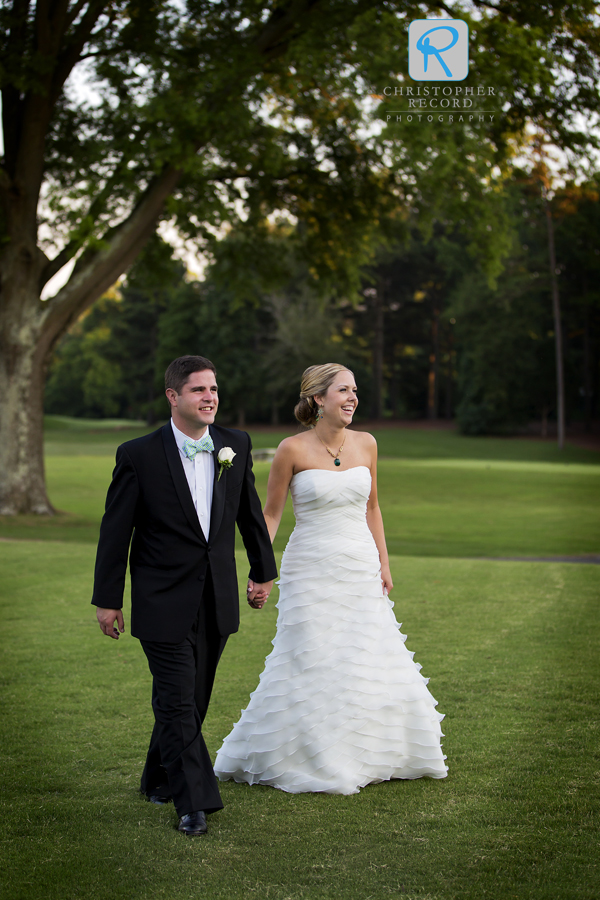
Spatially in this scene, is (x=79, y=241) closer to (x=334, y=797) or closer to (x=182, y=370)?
(x=182, y=370)

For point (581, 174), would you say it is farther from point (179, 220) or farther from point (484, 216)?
point (179, 220)

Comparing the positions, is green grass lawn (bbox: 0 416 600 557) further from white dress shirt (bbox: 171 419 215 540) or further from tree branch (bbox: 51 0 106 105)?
white dress shirt (bbox: 171 419 215 540)

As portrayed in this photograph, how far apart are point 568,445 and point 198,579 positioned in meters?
50.0

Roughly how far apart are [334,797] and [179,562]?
1471 mm

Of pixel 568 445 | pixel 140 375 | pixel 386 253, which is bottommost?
pixel 568 445

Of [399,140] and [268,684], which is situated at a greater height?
[399,140]

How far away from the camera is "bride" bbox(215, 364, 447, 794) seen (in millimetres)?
4547

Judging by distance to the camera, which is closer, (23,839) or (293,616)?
(23,839)

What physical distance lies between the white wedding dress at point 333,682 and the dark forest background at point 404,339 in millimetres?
42012

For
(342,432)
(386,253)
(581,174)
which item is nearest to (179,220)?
(581,174)

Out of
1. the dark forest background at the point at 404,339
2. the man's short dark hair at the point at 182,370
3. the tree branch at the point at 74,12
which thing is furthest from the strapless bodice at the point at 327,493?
the dark forest background at the point at 404,339

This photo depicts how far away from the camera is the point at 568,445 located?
51344 millimetres

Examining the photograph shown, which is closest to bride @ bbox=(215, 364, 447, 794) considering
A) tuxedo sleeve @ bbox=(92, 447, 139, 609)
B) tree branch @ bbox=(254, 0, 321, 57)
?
tuxedo sleeve @ bbox=(92, 447, 139, 609)

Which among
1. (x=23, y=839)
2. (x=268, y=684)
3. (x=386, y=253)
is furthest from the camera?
(x=386, y=253)
